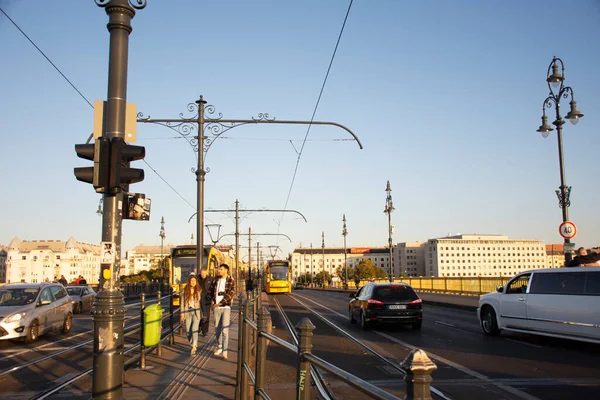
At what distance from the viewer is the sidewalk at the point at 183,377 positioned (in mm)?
7754

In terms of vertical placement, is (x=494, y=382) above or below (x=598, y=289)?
below

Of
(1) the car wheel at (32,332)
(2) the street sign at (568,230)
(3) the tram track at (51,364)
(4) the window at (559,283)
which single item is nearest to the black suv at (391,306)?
(4) the window at (559,283)

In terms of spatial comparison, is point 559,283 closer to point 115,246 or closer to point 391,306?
point 391,306

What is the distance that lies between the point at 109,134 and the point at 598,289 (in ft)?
33.2

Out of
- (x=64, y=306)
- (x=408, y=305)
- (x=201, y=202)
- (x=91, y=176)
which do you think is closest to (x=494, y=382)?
(x=91, y=176)

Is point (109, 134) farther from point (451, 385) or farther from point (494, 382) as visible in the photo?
point (494, 382)

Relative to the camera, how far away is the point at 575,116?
780 inches

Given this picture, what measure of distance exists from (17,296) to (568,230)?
696 inches

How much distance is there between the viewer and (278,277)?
52750mm

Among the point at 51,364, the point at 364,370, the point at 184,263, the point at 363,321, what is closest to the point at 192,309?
the point at 51,364

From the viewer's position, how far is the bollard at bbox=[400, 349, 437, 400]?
6.70ft

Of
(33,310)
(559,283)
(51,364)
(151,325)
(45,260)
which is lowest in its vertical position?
(51,364)

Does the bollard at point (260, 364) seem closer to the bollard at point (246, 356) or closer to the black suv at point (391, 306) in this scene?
the bollard at point (246, 356)

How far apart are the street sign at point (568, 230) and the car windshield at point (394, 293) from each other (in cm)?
614
